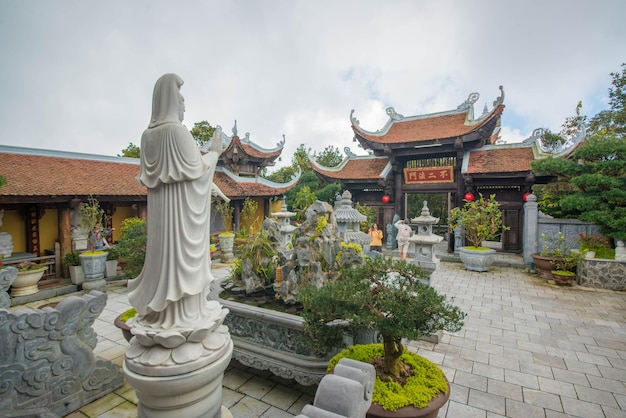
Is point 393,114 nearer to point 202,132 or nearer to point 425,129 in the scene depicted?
point 425,129

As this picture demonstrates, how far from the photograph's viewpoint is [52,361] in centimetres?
322

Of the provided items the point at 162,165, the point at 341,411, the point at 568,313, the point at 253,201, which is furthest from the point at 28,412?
the point at 253,201

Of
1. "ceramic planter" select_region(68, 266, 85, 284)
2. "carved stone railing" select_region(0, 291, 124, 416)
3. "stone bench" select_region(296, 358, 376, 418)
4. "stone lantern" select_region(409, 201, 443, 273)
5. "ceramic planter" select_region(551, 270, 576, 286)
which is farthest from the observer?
"ceramic planter" select_region(551, 270, 576, 286)

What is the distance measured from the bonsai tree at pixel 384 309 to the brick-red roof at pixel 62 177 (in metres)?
8.15

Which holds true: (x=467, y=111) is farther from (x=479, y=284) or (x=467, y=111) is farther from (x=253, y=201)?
(x=253, y=201)

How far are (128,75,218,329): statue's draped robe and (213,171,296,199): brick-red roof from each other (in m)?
10.7

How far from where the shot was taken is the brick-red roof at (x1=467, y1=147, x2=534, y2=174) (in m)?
11.0

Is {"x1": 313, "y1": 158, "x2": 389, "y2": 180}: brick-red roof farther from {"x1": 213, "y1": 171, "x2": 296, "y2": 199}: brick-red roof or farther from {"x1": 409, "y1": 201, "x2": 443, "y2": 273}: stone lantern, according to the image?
{"x1": 409, "y1": 201, "x2": 443, "y2": 273}: stone lantern

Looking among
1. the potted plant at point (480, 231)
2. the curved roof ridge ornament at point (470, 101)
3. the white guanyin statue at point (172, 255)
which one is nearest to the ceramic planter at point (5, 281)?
the white guanyin statue at point (172, 255)

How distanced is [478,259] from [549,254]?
6.27 feet

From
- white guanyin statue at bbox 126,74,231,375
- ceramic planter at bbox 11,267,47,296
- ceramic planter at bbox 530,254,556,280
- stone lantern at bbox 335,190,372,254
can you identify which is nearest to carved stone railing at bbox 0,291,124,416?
white guanyin statue at bbox 126,74,231,375

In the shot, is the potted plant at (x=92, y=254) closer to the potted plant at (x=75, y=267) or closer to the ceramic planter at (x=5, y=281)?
the potted plant at (x=75, y=267)

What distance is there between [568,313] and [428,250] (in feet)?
Result: 9.77

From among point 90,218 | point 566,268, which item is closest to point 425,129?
point 566,268
